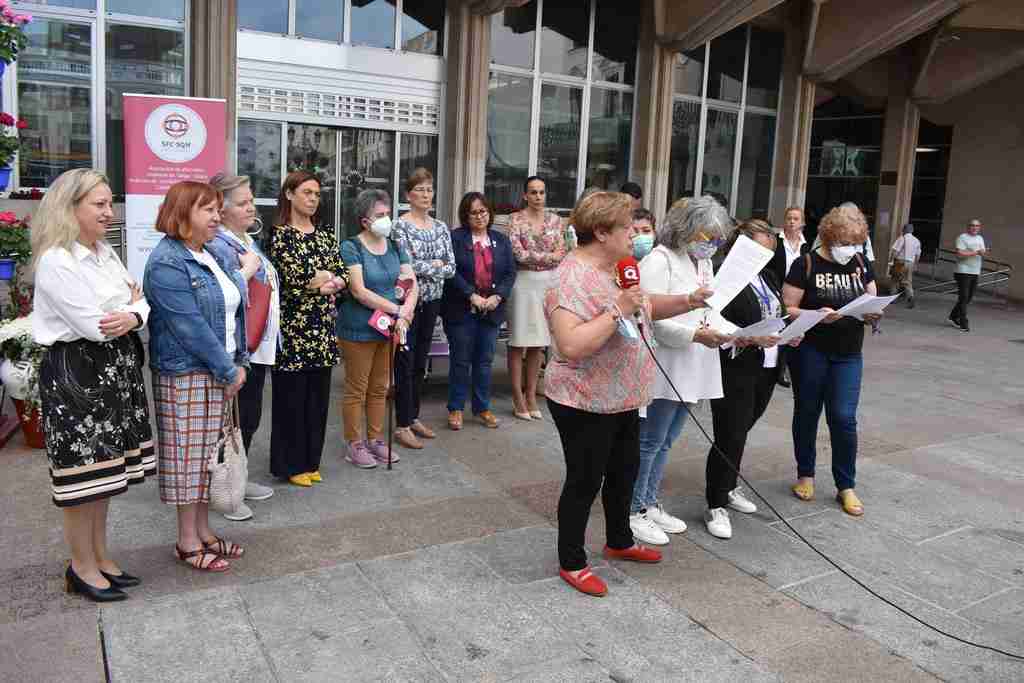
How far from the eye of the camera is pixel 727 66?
1473 centimetres

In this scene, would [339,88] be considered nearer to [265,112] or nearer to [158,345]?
[265,112]

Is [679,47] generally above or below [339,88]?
above

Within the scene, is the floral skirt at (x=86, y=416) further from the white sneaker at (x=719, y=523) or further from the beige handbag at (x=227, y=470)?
the white sneaker at (x=719, y=523)

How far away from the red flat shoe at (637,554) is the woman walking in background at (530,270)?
2.68 metres

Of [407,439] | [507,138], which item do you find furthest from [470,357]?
[507,138]

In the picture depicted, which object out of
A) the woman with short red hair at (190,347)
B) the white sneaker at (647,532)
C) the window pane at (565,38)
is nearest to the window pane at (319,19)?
the window pane at (565,38)

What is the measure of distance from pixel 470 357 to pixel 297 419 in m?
1.86

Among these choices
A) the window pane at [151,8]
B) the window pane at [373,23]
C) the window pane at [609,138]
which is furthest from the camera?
the window pane at [609,138]

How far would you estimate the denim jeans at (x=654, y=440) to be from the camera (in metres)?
4.46

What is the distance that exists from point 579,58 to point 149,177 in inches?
282

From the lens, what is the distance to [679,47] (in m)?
13.0

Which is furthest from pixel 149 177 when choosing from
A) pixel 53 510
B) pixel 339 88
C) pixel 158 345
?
pixel 158 345

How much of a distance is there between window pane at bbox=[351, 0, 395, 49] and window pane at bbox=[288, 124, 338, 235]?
1215 millimetres

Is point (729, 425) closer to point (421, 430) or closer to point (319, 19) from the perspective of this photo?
point (421, 430)
